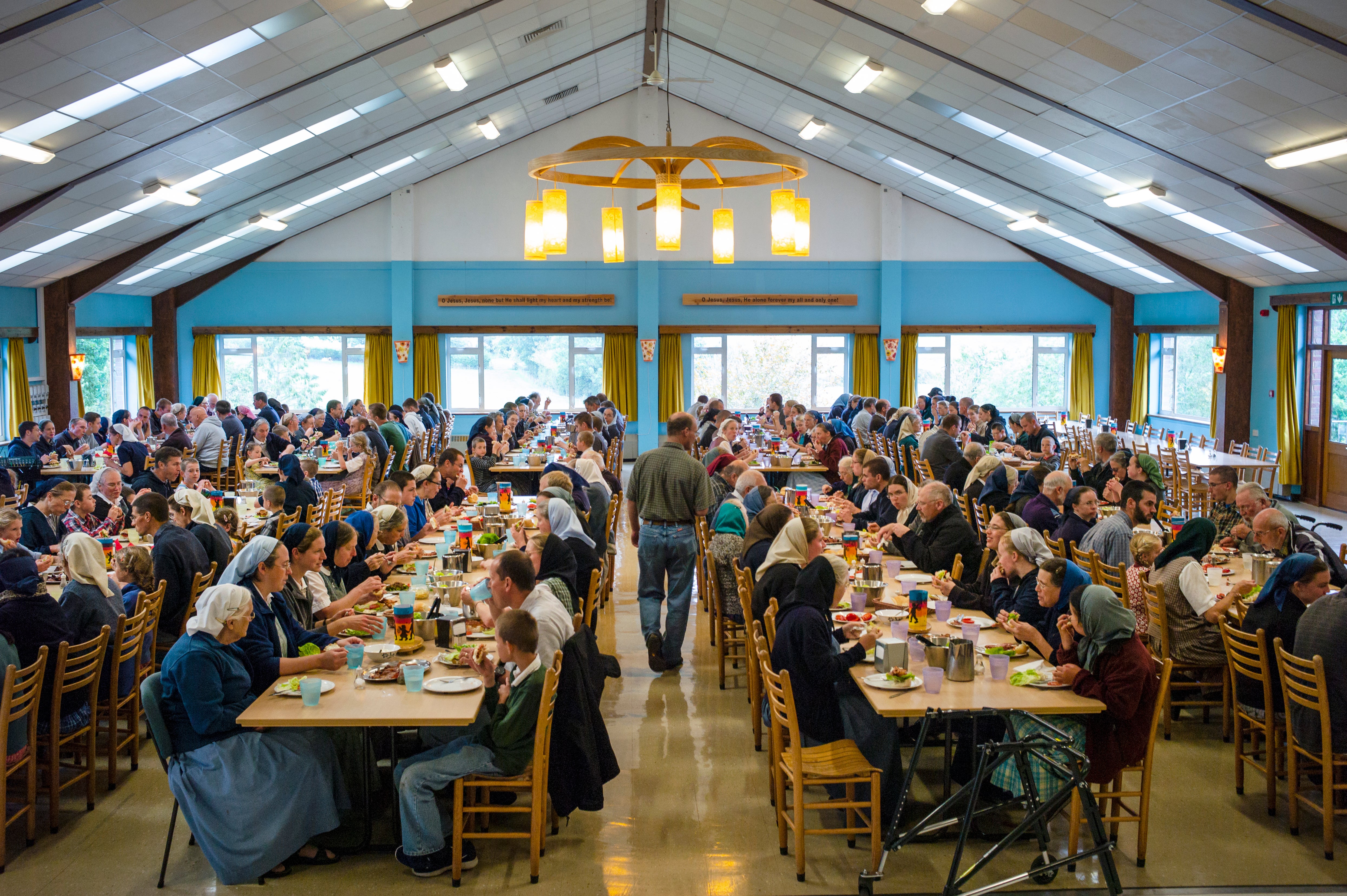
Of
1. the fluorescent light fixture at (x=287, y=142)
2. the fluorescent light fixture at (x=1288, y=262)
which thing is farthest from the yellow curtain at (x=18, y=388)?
the fluorescent light fixture at (x=1288, y=262)

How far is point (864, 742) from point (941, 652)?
0.50 metres

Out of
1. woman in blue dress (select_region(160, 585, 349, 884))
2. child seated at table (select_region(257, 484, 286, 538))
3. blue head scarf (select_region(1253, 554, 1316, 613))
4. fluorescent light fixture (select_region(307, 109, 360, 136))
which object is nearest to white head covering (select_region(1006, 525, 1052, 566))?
blue head scarf (select_region(1253, 554, 1316, 613))

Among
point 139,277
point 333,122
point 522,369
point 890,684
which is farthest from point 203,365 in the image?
point 890,684

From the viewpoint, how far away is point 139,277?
52.1 feet

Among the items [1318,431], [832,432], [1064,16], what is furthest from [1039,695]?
[1318,431]

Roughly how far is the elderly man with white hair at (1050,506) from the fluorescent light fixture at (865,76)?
5.89m

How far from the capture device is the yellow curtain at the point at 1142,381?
57.8ft

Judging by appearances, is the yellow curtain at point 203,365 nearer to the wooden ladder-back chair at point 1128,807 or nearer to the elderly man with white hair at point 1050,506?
the elderly man with white hair at point 1050,506

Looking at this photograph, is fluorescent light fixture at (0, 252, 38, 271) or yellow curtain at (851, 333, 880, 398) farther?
yellow curtain at (851, 333, 880, 398)

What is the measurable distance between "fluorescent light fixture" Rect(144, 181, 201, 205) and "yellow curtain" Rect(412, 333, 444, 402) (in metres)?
5.44

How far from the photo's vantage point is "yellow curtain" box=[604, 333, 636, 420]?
18.2 meters

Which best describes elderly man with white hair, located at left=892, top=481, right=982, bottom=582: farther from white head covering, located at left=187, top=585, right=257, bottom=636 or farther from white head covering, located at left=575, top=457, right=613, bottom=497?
white head covering, located at left=187, top=585, right=257, bottom=636

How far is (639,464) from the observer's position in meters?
7.03

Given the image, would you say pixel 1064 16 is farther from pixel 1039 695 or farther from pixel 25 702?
pixel 25 702
